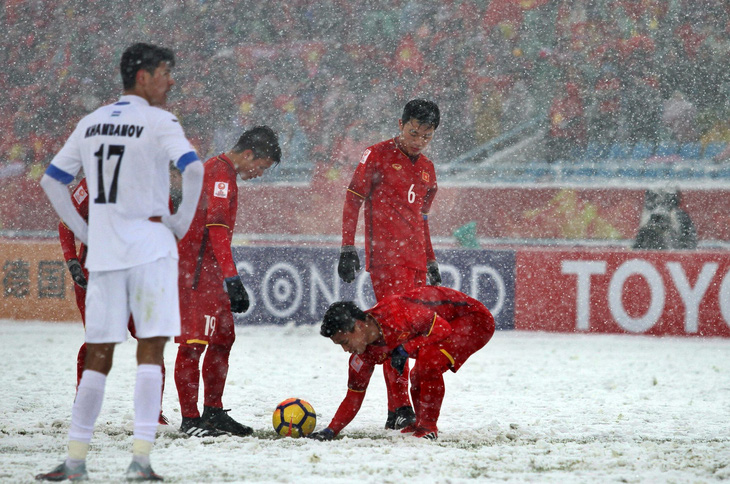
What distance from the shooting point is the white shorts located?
119 inches

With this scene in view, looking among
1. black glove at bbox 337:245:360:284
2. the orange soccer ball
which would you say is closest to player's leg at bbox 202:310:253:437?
the orange soccer ball

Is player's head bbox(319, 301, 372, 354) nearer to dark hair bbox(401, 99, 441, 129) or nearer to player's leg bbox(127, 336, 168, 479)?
player's leg bbox(127, 336, 168, 479)

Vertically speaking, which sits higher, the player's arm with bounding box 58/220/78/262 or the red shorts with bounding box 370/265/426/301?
the player's arm with bounding box 58/220/78/262

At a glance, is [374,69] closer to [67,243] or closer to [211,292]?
[67,243]

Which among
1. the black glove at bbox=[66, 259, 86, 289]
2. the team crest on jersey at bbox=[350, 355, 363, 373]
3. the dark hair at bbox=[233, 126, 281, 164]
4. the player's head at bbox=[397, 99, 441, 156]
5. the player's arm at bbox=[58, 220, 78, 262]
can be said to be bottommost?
the team crest on jersey at bbox=[350, 355, 363, 373]

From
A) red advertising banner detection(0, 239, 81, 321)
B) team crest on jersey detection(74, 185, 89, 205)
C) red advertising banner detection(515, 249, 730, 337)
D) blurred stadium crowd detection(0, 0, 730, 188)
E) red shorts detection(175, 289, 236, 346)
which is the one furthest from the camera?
blurred stadium crowd detection(0, 0, 730, 188)

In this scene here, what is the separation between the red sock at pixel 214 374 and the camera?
14.0ft

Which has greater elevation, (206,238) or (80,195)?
(80,195)

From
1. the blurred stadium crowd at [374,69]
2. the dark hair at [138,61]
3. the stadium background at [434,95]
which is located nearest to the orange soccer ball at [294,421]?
the dark hair at [138,61]

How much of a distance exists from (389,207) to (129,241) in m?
2.03

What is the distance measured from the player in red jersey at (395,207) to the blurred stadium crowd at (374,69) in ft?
26.6

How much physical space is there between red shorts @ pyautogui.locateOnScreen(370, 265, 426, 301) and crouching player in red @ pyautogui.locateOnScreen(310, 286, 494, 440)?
485 mm

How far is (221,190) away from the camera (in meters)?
4.21

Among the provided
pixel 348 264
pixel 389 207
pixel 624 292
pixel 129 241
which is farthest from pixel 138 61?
pixel 624 292
